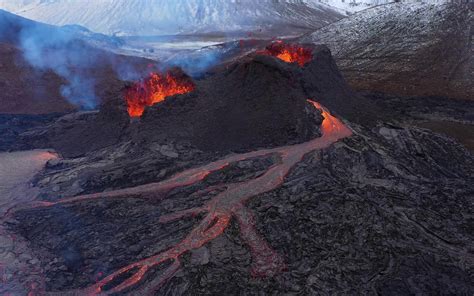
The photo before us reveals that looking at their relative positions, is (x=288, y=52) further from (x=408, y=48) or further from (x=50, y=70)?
(x=408, y=48)

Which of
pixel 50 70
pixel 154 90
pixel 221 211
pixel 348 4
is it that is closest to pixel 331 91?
pixel 154 90

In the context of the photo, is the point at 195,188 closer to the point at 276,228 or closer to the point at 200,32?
the point at 276,228

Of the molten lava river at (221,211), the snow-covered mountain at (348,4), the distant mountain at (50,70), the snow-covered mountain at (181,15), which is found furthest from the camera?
the snow-covered mountain at (348,4)

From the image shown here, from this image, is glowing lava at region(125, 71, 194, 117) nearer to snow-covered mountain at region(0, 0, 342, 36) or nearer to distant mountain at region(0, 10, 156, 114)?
distant mountain at region(0, 10, 156, 114)

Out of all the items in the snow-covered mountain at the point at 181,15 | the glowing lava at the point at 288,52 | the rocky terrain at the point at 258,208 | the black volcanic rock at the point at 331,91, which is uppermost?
the snow-covered mountain at the point at 181,15

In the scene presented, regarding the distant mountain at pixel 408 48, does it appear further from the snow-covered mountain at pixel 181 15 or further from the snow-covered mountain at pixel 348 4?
the snow-covered mountain at pixel 348 4

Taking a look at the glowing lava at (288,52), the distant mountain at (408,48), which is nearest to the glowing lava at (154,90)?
the glowing lava at (288,52)

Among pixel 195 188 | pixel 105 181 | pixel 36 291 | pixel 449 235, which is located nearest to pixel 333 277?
pixel 449 235
